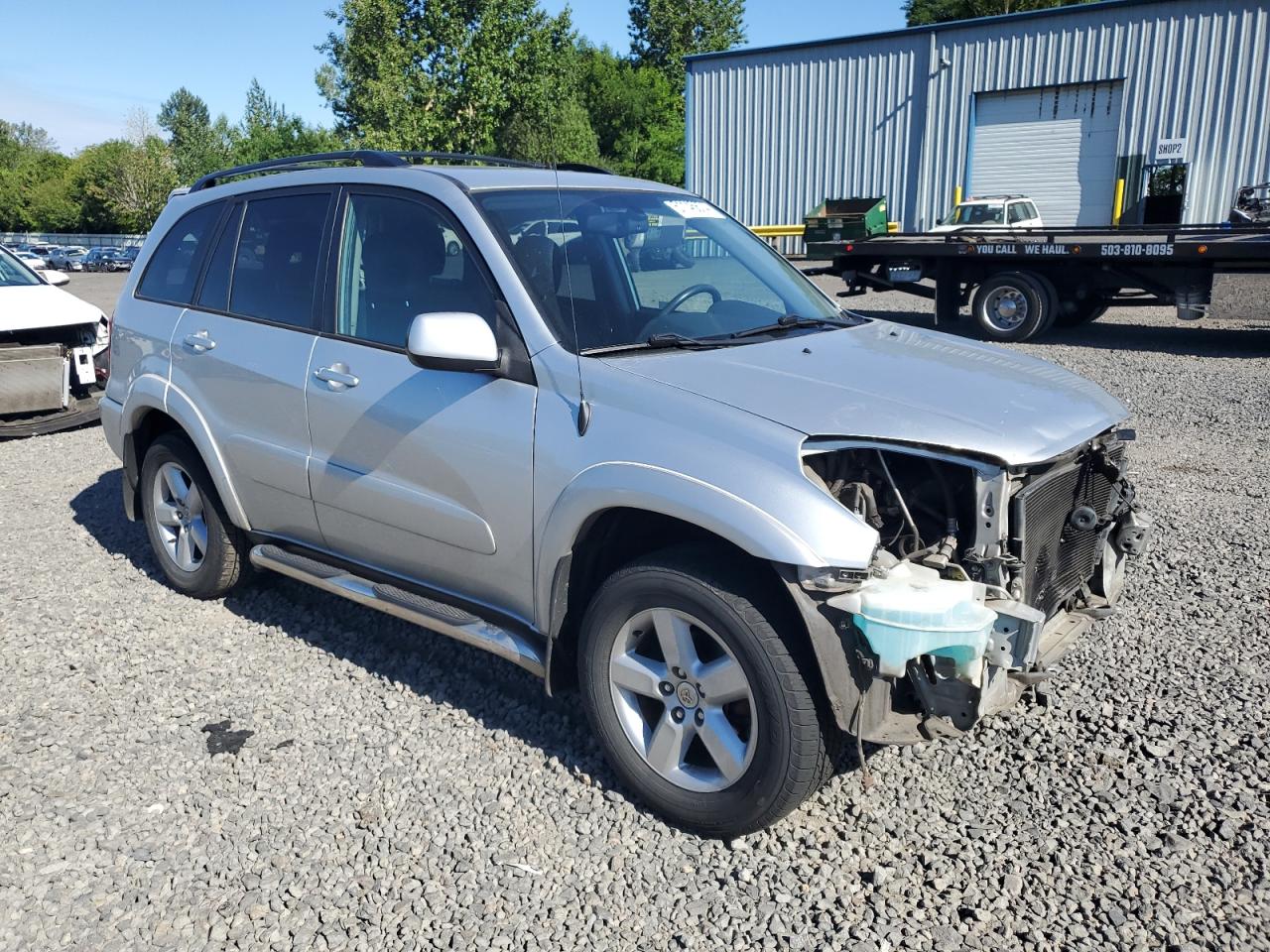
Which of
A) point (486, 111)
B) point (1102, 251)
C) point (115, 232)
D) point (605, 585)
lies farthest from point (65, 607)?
point (115, 232)

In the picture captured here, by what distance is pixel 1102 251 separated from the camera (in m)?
12.1

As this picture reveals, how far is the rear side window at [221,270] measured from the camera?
15.2 ft

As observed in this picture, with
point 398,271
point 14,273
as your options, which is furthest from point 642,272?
point 14,273

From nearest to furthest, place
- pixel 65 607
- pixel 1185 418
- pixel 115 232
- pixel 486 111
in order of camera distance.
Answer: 1. pixel 65 607
2. pixel 1185 418
3. pixel 486 111
4. pixel 115 232

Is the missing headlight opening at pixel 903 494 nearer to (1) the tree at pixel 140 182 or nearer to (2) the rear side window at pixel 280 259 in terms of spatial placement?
(2) the rear side window at pixel 280 259

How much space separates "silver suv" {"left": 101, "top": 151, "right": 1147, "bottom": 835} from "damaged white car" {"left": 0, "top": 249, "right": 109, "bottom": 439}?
15.2 feet

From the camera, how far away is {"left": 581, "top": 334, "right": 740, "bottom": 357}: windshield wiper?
3.34 m

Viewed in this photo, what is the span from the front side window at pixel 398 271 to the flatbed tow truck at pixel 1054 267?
10533 mm

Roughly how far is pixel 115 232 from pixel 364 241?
294 ft

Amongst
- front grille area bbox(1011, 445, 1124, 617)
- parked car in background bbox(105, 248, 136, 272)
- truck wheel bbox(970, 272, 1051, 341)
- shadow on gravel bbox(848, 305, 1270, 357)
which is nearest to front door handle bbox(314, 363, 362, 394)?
front grille area bbox(1011, 445, 1124, 617)

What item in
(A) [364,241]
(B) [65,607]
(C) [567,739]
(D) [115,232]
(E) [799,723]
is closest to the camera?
(E) [799,723]

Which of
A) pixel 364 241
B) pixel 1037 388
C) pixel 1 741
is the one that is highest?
pixel 364 241

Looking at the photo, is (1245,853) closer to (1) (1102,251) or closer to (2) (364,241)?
(2) (364,241)

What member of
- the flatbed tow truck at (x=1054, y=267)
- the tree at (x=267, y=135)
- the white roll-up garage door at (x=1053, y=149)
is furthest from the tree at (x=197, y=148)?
the flatbed tow truck at (x=1054, y=267)
